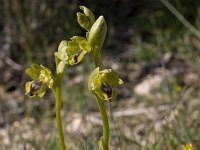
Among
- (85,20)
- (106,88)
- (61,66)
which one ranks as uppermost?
(85,20)

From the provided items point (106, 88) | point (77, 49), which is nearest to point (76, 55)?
point (77, 49)

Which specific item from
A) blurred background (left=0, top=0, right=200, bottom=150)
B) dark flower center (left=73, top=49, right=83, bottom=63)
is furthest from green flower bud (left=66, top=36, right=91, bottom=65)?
blurred background (left=0, top=0, right=200, bottom=150)

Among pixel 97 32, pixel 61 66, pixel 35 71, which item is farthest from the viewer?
pixel 35 71

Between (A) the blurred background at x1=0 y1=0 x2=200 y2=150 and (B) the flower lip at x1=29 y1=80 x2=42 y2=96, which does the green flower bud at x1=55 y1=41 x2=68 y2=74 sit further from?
(A) the blurred background at x1=0 y1=0 x2=200 y2=150

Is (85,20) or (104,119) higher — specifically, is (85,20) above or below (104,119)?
above

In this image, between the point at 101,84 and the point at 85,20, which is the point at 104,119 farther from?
the point at 85,20

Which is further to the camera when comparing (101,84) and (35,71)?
(35,71)

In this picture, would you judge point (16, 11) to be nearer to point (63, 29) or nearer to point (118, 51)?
point (63, 29)
